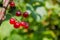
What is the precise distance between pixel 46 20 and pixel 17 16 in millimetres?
1588

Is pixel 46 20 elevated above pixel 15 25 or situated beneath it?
situated beneath

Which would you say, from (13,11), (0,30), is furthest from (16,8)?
(0,30)

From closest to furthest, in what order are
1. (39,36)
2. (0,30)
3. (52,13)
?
(0,30) → (39,36) → (52,13)

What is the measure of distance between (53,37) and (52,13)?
363 mm

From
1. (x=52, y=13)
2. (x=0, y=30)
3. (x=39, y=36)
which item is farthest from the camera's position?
(x=52, y=13)

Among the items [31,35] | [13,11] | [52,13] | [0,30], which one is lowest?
[31,35]

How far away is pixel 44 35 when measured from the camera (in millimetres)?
2580

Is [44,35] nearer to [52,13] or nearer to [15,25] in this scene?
[52,13]

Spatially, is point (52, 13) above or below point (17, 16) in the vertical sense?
below

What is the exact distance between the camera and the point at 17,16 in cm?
131

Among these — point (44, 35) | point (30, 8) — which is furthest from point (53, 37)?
point (30, 8)

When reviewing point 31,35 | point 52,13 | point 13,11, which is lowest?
point 31,35

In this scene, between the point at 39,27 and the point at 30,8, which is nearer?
the point at 30,8

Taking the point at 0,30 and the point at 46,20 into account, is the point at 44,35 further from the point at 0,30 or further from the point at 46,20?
the point at 0,30
